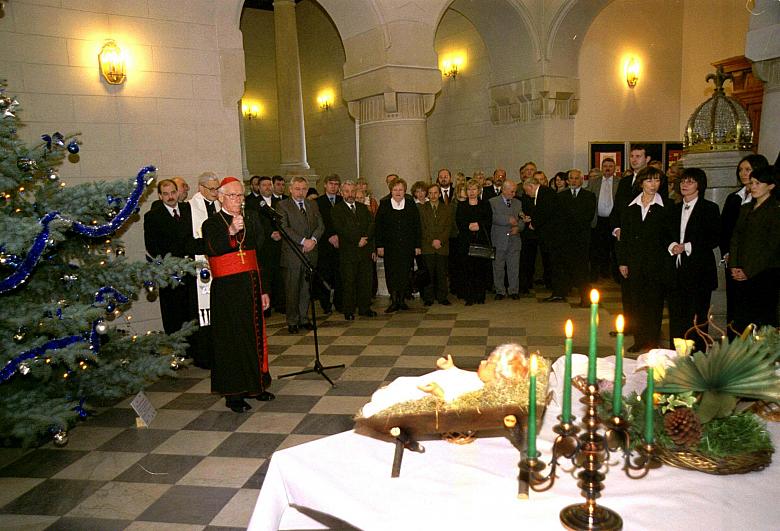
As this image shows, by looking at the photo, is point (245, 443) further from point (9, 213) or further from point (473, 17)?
point (473, 17)

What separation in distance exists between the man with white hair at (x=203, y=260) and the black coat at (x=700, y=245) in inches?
162

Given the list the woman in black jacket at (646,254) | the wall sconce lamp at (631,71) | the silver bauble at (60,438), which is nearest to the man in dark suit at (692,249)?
the woman in black jacket at (646,254)

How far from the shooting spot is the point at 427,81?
28.1 ft

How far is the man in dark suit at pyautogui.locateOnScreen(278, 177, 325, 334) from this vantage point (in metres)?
6.65

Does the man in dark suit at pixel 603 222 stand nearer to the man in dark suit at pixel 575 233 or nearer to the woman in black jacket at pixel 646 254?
the man in dark suit at pixel 575 233

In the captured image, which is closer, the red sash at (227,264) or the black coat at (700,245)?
the red sash at (227,264)

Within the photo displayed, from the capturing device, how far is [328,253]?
772 cm

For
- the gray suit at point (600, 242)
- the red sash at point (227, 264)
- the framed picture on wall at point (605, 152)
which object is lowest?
the gray suit at point (600, 242)

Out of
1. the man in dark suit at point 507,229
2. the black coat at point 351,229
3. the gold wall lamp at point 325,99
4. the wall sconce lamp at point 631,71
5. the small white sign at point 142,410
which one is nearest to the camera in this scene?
the small white sign at point 142,410

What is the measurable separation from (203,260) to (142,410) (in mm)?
1499

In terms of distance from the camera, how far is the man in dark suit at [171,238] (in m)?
5.68

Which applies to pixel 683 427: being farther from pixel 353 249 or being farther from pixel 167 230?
pixel 353 249

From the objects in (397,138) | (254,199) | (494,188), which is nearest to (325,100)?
(397,138)

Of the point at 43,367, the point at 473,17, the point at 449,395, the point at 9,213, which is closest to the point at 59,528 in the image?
the point at 43,367
